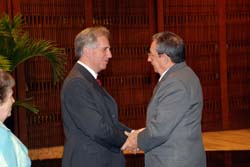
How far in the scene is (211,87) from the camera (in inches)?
364

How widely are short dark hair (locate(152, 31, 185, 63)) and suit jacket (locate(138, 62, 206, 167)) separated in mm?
62

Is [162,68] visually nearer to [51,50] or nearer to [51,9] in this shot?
[51,50]

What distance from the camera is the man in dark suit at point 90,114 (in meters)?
3.07

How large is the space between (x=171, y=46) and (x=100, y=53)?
17.5 inches

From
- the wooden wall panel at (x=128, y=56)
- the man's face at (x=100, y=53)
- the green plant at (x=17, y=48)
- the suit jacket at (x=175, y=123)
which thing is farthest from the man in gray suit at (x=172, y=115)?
the wooden wall panel at (x=128, y=56)

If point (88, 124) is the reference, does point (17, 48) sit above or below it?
above

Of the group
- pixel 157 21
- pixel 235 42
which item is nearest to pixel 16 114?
pixel 157 21

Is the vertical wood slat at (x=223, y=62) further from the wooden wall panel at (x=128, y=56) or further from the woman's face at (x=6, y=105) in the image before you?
the woman's face at (x=6, y=105)

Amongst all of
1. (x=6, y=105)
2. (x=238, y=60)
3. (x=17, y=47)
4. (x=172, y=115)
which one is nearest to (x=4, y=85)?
(x=6, y=105)

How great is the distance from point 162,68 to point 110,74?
537 cm

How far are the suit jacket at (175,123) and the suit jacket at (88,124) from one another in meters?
0.20

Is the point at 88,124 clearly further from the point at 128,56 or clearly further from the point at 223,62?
the point at 223,62

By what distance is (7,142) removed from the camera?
2.42 m

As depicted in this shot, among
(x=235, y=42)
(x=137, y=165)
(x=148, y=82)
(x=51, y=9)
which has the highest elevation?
(x=51, y=9)
